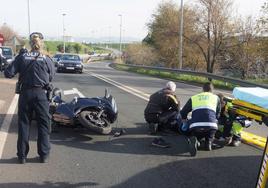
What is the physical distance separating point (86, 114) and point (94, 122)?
216 millimetres

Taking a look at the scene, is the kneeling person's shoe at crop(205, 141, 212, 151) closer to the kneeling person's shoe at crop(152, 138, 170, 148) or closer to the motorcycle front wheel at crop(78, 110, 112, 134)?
the kneeling person's shoe at crop(152, 138, 170, 148)

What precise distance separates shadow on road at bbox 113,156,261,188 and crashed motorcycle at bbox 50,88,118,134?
2.09 metres

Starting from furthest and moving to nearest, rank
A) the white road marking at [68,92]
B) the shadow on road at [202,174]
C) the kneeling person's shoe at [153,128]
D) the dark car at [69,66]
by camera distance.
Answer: the dark car at [69,66] → the white road marking at [68,92] → the kneeling person's shoe at [153,128] → the shadow on road at [202,174]

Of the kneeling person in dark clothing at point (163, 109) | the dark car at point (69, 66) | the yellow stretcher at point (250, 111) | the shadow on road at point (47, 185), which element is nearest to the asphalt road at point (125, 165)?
the shadow on road at point (47, 185)

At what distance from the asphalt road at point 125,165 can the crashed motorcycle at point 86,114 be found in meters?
0.25

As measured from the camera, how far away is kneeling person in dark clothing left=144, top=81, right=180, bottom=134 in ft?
29.1

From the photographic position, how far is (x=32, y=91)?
21.5 feet

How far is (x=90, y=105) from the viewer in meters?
8.55

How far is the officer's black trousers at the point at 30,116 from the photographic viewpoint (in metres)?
6.55

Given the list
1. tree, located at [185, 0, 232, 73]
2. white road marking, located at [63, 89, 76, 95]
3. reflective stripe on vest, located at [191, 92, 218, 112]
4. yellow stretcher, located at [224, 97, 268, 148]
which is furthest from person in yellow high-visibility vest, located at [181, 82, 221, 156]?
tree, located at [185, 0, 232, 73]

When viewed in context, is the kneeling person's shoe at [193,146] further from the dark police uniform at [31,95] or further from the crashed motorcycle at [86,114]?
the dark police uniform at [31,95]

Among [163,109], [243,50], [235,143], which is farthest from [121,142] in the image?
[243,50]

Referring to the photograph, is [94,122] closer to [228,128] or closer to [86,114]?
[86,114]

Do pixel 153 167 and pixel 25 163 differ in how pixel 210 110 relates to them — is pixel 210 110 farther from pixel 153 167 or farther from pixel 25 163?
pixel 25 163
